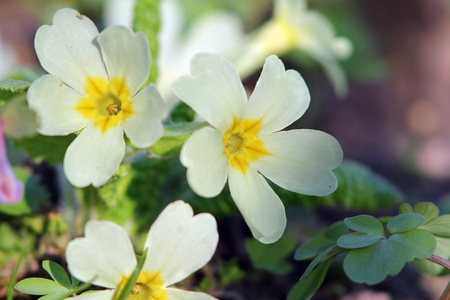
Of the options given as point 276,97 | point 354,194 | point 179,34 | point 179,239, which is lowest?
point 179,34

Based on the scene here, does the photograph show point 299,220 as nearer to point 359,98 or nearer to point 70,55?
point 70,55

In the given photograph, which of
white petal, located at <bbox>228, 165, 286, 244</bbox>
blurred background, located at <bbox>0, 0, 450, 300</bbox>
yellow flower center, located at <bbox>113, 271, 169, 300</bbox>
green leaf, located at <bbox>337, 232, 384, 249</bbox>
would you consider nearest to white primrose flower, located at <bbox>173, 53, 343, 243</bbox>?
white petal, located at <bbox>228, 165, 286, 244</bbox>

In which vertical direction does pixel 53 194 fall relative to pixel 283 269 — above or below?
below

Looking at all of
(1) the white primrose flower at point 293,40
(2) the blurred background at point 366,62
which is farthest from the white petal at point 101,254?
(2) the blurred background at point 366,62

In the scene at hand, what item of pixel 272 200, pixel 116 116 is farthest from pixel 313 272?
pixel 116 116

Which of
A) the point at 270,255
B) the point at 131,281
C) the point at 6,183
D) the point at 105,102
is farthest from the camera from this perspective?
the point at 270,255

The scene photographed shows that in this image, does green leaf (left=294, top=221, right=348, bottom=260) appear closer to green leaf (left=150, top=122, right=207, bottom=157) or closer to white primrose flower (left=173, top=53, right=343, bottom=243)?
white primrose flower (left=173, top=53, right=343, bottom=243)

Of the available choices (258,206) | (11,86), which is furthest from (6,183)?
(258,206)

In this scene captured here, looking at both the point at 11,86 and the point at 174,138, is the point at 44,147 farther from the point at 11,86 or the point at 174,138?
the point at 174,138
